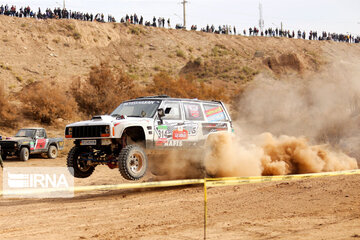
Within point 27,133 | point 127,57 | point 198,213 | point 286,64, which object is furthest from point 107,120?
point 127,57

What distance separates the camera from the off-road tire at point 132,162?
1028 centimetres

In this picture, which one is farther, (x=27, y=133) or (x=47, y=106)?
(x=47, y=106)

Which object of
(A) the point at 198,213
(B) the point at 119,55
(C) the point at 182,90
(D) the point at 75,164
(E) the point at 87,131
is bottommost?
(A) the point at 198,213

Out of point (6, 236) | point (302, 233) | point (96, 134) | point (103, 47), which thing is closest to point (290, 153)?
point (96, 134)

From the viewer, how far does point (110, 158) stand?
36.0ft

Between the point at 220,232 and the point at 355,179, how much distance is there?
18.4ft

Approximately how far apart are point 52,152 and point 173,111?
1550 cm

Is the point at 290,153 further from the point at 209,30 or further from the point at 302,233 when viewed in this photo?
the point at 209,30

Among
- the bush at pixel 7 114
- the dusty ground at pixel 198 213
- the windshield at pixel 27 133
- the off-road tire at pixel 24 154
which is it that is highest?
the bush at pixel 7 114

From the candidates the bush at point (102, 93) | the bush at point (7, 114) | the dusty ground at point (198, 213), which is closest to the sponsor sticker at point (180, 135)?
the dusty ground at point (198, 213)

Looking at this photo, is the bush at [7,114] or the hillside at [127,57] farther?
the hillside at [127,57]

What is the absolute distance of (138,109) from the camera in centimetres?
1165

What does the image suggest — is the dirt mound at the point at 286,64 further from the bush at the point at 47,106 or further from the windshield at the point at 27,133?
the windshield at the point at 27,133

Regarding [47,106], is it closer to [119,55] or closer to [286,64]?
[119,55]
